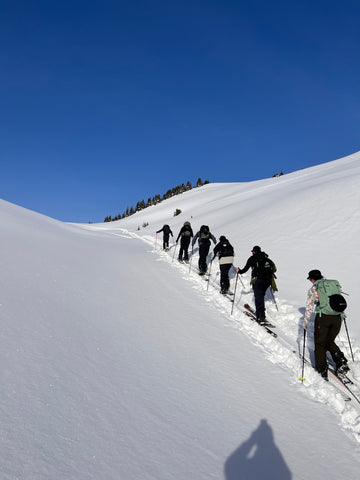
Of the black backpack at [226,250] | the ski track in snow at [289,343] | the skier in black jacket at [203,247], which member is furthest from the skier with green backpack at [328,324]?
the skier in black jacket at [203,247]

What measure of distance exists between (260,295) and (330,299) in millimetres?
2269

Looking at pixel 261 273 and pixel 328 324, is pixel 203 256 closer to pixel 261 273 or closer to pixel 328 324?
pixel 261 273

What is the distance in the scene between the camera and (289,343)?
18.1ft

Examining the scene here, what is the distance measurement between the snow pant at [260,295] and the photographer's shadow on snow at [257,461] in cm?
376

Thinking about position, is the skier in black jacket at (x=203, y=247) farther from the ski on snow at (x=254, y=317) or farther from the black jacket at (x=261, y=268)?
the black jacket at (x=261, y=268)

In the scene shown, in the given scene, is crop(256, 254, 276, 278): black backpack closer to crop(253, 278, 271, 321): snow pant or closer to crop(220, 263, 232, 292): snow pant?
crop(253, 278, 271, 321): snow pant

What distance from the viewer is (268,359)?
183 inches

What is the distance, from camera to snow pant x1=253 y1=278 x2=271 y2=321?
648 cm

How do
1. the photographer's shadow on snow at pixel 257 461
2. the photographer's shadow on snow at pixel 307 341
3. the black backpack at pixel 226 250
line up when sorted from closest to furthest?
1. the photographer's shadow on snow at pixel 257 461
2. the photographer's shadow on snow at pixel 307 341
3. the black backpack at pixel 226 250

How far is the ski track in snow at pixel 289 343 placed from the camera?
3.63 metres

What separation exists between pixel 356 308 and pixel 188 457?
21.0 feet

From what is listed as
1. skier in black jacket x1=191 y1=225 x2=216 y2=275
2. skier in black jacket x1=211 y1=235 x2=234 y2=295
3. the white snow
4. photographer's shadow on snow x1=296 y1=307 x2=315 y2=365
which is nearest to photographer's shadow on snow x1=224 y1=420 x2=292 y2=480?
the white snow

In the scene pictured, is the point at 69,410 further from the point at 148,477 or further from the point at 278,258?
the point at 278,258

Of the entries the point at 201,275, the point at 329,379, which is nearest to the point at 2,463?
the point at 329,379
